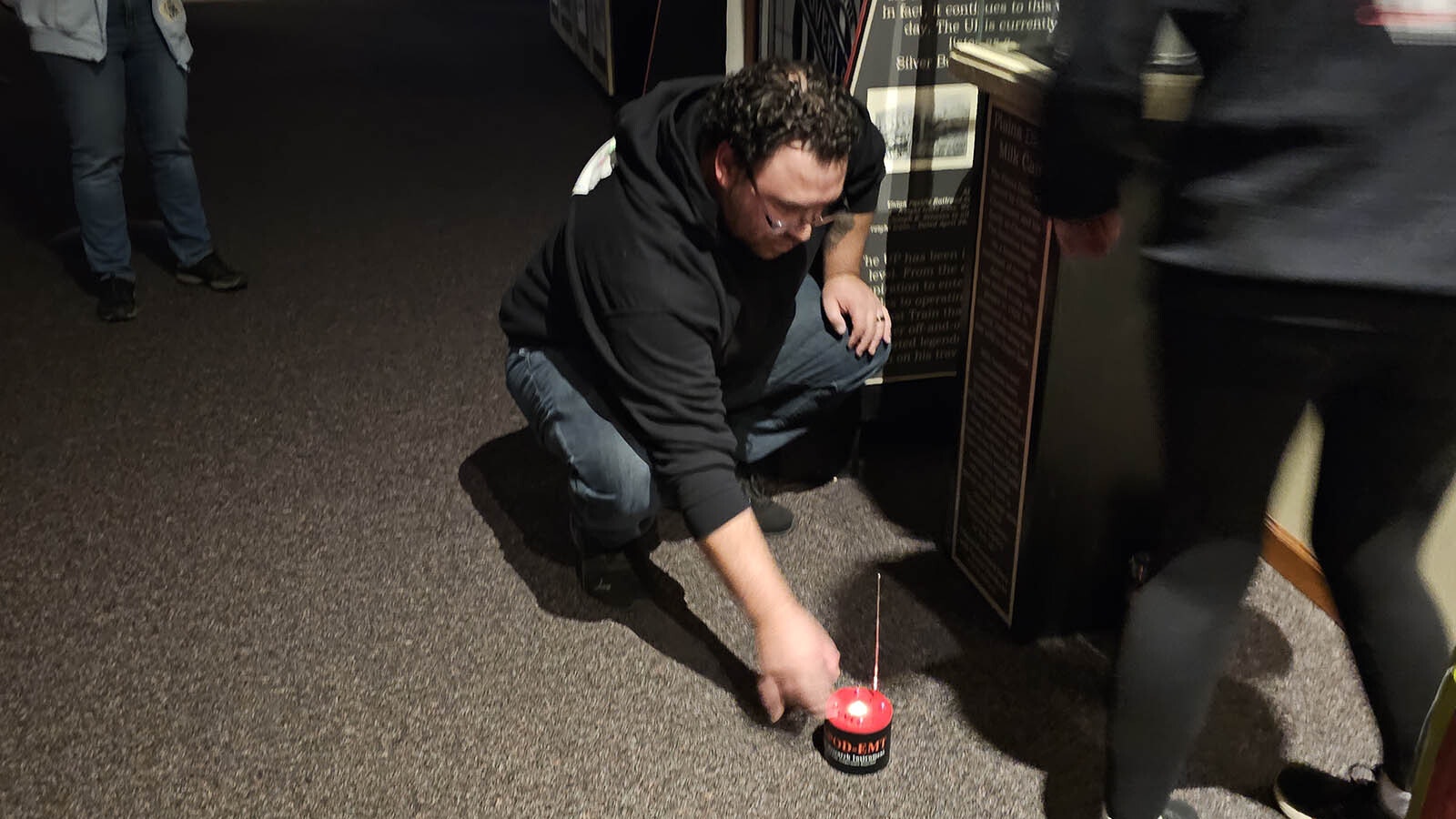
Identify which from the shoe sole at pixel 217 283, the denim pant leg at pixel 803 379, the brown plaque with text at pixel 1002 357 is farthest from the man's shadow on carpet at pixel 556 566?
the shoe sole at pixel 217 283

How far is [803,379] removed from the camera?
1.67 meters

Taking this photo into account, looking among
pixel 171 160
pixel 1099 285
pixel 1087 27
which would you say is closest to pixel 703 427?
pixel 1099 285

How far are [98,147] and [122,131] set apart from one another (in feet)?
0.19

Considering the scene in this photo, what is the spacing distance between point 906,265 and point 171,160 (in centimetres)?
168

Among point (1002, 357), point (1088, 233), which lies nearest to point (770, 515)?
point (1002, 357)

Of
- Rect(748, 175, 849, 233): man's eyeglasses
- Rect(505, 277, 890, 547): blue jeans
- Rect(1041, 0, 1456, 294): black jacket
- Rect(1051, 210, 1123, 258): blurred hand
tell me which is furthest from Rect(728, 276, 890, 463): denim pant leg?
Rect(1041, 0, 1456, 294): black jacket

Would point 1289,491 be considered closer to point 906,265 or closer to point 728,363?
point 906,265

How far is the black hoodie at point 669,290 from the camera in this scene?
126 centimetres

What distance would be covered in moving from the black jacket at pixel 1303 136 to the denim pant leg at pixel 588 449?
31.4 inches

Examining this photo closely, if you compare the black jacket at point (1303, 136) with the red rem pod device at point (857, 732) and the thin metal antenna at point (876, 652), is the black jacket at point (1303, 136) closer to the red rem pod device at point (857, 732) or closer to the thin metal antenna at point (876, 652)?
the red rem pod device at point (857, 732)

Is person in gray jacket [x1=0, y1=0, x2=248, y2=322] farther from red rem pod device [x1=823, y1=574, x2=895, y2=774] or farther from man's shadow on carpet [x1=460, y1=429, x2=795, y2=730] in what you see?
red rem pod device [x1=823, y1=574, x2=895, y2=774]

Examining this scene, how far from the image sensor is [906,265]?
1.79 m

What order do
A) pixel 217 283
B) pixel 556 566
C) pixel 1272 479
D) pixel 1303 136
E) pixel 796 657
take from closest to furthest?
pixel 1303 136 → pixel 1272 479 → pixel 796 657 → pixel 556 566 → pixel 217 283

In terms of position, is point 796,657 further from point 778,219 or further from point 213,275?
point 213,275
